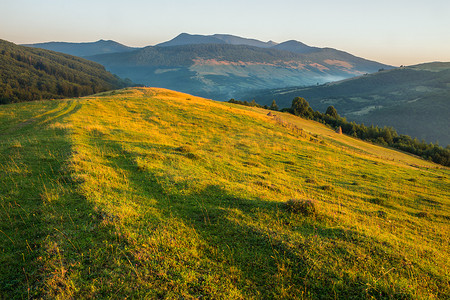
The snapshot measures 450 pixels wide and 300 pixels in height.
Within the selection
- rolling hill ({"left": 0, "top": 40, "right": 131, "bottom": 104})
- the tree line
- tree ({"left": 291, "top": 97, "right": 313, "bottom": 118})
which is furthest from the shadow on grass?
rolling hill ({"left": 0, "top": 40, "right": 131, "bottom": 104})

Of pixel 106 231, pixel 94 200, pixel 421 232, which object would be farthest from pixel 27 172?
pixel 421 232

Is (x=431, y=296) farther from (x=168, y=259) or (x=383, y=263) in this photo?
(x=168, y=259)

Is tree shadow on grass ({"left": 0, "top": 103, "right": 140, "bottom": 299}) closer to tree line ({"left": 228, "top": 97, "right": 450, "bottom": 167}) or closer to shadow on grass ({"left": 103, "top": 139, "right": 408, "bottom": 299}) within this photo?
shadow on grass ({"left": 103, "top": 139, "right": 408, "bottom": 299})

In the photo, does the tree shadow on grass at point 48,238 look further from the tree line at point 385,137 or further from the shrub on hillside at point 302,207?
the tree line at point 385,137

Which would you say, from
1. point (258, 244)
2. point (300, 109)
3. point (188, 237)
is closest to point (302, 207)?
point (258, 244)

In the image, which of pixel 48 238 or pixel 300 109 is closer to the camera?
pixel 48 238

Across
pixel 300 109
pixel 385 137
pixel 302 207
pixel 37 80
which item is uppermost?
pixel 37 80

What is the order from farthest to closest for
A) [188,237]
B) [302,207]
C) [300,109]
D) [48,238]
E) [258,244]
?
[300,109]
[302,207]
[188,237]
[258,244]
[48,238]

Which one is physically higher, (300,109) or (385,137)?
(300,109)

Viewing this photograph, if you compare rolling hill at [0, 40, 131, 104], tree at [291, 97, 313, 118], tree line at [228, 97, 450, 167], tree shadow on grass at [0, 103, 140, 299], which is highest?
rolling hill at [0, 40, 131, 104]

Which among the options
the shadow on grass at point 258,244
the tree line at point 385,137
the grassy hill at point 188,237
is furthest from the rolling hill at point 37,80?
the tree line at point 385,137

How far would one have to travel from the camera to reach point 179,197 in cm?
925

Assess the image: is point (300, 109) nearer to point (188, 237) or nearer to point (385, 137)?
point (385, 137)

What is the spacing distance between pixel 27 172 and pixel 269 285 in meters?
11.6
